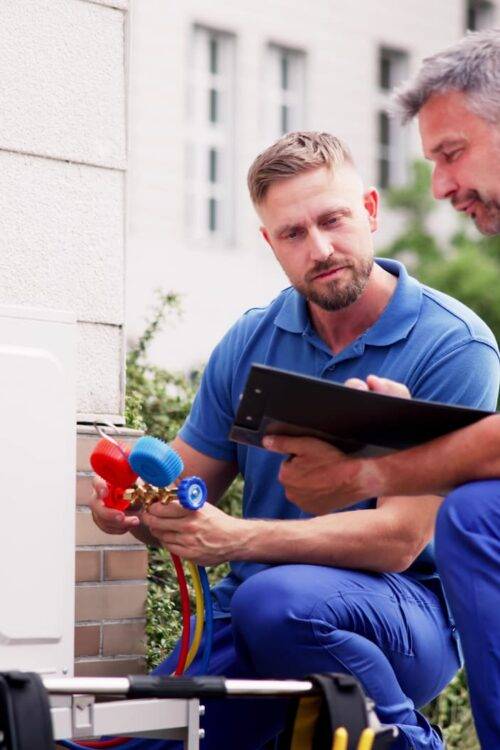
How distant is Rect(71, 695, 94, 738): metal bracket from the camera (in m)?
2.21

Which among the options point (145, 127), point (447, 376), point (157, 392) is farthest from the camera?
point (145, 127)

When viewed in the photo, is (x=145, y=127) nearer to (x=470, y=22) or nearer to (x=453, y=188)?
(x=470, y=22)

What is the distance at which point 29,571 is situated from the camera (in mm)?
2715

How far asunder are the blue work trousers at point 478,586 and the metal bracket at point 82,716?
59 cm

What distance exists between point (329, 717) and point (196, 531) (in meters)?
0.63

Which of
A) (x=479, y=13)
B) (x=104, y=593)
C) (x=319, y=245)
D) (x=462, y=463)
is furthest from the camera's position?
(x=479, y=13)

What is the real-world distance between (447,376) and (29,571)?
89cm

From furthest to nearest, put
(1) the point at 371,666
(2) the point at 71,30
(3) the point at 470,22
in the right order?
(3) the point at 470,22 → (2) the point at 71,30 → (1) the point at 371,666

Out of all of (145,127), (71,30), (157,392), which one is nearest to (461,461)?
(71,30)

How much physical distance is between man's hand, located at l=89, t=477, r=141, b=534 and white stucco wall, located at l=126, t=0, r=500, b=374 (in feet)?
36.3

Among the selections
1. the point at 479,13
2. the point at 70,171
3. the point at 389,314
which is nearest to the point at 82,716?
the point at 389,314

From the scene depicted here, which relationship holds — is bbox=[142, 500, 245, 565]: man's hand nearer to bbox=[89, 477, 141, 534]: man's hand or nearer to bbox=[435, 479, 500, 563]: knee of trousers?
bbox=[89, 477, 141, 534]: man's hand

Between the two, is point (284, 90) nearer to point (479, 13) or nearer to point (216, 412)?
point (479, 13)

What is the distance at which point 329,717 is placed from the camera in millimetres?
2205
